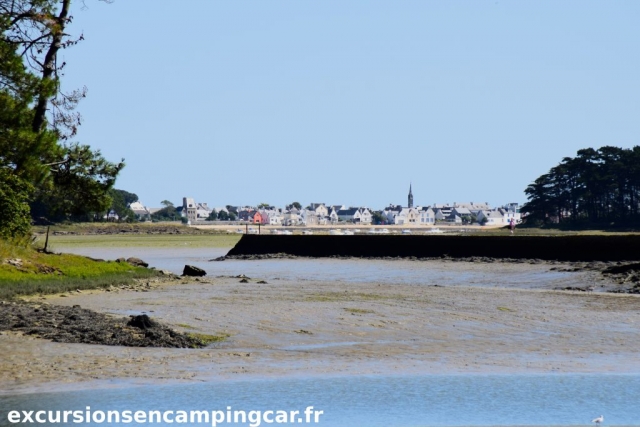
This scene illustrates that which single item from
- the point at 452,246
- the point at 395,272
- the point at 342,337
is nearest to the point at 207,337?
the point at 342,337

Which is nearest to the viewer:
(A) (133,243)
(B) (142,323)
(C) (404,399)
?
(C) (404,399)

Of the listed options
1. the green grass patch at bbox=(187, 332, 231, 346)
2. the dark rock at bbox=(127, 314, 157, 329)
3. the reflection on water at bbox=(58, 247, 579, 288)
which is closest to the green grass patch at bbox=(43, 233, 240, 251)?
the reflection on water at bbox=(58, 247, 579, 288)

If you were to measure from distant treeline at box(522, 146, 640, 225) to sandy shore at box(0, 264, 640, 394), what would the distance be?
340ft

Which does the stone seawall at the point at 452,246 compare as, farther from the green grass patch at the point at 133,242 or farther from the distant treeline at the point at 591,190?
the distant treeline at the point at 591,190

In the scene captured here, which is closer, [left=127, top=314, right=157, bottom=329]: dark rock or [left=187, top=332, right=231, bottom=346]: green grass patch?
[left=187, top=332, right=231, bottom=346]: green grass patch

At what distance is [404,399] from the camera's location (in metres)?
11.3

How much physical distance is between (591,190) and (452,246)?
84186mm

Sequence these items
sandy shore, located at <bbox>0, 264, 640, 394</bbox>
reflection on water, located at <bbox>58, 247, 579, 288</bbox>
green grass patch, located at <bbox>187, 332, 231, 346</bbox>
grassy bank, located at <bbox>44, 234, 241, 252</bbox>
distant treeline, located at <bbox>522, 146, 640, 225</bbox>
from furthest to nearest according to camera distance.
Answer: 1. distant treeline, located at <bbox>522, 146, 640, 225</bbox>
2. grassy bank, located at <bbox>44, 234, 241, 252</bbox>
3. reflection on water, located at <bbox>58, 247, 579, 288</bbox>
4. green grass patch, located at <bbox>187, 332, 231, 346</bbox>
5. sandy shore, located at <bbox>0, 264, 640, 394</bbox>

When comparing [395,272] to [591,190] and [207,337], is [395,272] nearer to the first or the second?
[207,337]

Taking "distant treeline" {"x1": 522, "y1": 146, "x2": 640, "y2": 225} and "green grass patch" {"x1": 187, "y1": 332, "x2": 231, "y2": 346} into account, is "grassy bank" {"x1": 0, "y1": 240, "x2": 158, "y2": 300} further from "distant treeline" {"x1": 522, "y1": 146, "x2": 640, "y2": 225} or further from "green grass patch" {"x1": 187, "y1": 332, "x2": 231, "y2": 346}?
"distant treeline" {"x1": 522, "y1": 146, "x2": 640, "y2": 225}

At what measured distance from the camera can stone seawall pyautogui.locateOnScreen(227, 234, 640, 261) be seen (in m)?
43.6

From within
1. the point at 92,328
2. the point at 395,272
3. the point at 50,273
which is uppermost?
the point at 50,273

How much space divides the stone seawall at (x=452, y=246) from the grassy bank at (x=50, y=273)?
22835 mm

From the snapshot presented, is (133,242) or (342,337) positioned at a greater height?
(133,242)
